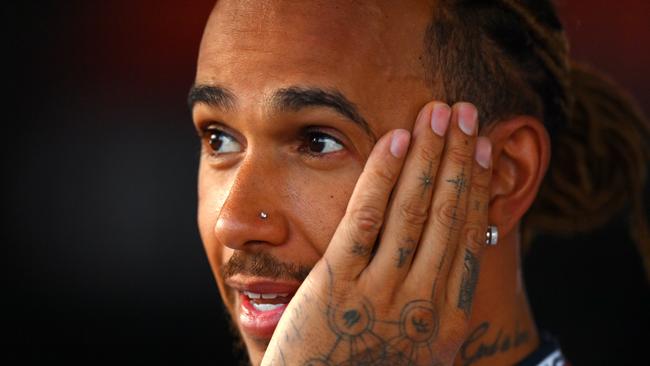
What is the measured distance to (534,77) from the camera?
255 centimetres

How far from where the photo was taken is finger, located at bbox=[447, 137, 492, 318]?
7.01ft

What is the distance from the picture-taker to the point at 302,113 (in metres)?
2.19

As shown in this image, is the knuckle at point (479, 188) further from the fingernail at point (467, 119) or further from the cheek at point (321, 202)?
the cheek at point (321, 202)

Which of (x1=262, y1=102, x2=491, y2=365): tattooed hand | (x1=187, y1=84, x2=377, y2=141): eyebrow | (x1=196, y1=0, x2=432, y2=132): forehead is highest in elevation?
(x1=196, y1=0, x2=432, y2=132): forehead

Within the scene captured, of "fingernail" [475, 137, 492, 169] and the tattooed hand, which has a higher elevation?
"fingernail" [475, 137, 492, 169]

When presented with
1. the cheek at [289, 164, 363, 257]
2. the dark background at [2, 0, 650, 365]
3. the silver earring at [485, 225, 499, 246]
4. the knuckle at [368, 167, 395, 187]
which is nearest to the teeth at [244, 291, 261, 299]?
the cheek at [289, 164, 363, 257]

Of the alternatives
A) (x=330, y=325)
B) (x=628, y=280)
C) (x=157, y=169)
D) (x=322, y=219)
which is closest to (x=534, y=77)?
(x=322, y=219)

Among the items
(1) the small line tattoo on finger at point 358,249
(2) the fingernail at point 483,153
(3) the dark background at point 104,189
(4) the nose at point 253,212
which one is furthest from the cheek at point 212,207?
(3) the dark background at point 104,189

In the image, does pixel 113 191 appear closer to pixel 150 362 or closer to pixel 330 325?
pixel 150 362

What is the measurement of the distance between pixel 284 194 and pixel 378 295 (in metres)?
0.34

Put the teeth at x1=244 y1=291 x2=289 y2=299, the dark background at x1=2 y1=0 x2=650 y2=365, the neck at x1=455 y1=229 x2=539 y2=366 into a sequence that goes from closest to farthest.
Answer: the teeth at x1=244 y1=291 x2=289 y2=299 → the neck at x1=455 y1=229 x2=539 y2=366 → the dark background at x1=2 y1=0 x2=650 y2=365

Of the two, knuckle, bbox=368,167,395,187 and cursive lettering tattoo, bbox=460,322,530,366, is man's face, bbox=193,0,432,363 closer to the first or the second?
knuckle, bbox=368,167,395,187

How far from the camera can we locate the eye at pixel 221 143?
244cm

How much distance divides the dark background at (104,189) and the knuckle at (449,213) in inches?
90.8
